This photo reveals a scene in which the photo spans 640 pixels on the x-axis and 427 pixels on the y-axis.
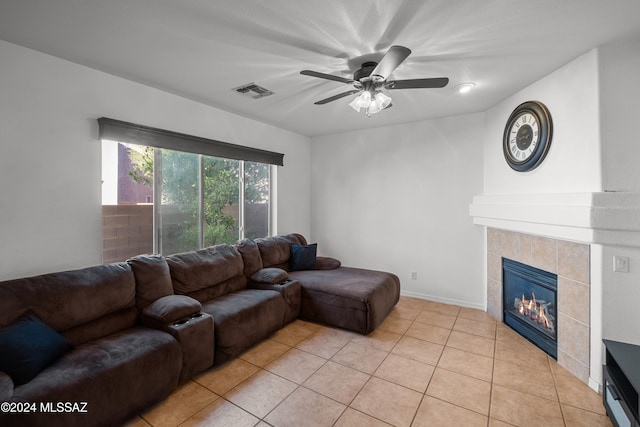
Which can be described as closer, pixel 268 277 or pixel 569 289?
pixel 569 289

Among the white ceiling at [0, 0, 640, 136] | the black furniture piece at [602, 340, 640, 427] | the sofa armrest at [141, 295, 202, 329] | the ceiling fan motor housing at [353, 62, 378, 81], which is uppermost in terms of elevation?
the white ceiling at [0, 0, 640, 136]

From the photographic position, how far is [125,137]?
8.65 feet

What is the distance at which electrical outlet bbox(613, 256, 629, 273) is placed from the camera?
6.64 ft

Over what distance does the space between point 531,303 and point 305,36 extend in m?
3.35

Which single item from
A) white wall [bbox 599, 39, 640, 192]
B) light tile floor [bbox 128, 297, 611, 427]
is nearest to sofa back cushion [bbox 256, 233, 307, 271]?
light tile floor [bbox 128, 297, 611, 427]

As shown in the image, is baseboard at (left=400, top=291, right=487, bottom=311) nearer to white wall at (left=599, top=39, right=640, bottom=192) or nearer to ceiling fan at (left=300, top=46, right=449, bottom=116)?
white wall at (left=599, top=39, right=640, bottom=192)

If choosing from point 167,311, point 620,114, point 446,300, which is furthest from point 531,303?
point 167,311

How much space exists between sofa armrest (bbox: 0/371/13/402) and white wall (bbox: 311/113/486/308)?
400cm

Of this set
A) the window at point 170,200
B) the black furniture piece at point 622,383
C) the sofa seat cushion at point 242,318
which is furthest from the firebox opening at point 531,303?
the window at point 170,200

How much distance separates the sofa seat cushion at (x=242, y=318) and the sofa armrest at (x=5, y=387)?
121cm

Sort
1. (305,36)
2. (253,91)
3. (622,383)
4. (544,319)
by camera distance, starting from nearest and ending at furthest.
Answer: (622,383) → (305,36) → (544,319) → (253,91)

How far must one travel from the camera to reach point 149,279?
2.45 m

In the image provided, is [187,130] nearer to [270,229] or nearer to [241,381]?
[270,229]

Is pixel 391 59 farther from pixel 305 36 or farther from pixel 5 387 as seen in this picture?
pixel 5 387
